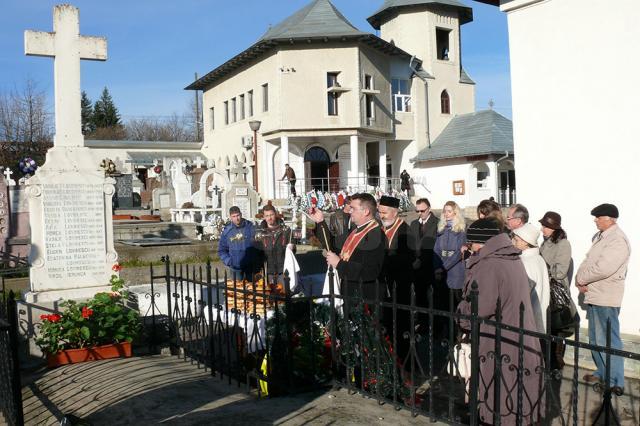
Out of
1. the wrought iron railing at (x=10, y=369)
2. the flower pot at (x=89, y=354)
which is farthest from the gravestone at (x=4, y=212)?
the wrought iron railing at (x=10, y=369)

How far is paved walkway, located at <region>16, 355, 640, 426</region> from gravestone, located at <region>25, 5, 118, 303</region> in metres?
1.46

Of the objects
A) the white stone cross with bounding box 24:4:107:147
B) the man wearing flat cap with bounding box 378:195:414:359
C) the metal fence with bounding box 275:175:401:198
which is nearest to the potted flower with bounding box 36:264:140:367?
the white stone cross with bounding box 24:4:107:147

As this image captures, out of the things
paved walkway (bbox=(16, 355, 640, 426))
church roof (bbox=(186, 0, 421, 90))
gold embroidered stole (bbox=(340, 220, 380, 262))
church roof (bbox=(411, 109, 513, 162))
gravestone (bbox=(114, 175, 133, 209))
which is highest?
church roof (bbox=(186, 0, 421, 90))

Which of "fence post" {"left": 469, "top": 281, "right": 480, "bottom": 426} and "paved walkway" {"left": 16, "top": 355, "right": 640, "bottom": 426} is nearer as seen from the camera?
"fence post" {"left": 469, "top": 281, "right": 480, "bottom": 426}

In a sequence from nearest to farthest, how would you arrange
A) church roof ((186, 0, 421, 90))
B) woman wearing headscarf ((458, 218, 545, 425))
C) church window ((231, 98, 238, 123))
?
woman wearing headscarf ((458, 218, 545, 425)) → church roof ((186, 0, 421, 90)) → church window ((231, 98, 238, 123))

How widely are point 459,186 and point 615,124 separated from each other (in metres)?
26.4

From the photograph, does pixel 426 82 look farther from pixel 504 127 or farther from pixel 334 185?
pixel 334 185

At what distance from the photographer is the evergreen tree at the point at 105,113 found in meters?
72.3

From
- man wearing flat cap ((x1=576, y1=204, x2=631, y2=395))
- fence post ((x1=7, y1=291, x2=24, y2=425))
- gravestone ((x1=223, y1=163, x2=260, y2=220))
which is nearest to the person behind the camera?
fence post ((x1=7, y1=291, x2=24, y2=425))

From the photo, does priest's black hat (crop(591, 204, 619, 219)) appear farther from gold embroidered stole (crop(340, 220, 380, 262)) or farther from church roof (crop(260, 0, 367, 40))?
church roof (crop(260, 0, 367, 40))

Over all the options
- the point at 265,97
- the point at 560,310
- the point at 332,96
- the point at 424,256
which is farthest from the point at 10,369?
the point at 265,97

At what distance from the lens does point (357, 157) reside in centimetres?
3297

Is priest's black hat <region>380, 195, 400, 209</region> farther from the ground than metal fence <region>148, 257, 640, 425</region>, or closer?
farther from the ground

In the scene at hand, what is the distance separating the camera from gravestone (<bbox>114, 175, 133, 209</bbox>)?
2953cm
